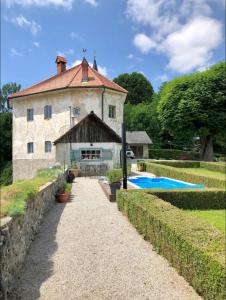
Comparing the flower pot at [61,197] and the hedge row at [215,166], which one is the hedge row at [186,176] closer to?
the hedge row at [215,166]

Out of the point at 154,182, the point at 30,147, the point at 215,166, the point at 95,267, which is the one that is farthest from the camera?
the point at 30,147

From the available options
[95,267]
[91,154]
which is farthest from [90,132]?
[95,267]

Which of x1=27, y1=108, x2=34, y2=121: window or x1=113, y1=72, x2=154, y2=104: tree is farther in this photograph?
x1=113, y1=72, x2=154, y2=104: tree

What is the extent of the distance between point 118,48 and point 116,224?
17.2 ft

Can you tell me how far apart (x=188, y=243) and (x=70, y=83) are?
91.5ft

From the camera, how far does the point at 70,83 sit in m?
31.7

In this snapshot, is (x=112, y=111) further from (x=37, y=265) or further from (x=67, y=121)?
(x=37, y=265)

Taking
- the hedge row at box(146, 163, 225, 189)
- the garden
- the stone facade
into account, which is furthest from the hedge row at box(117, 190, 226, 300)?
the stone facade

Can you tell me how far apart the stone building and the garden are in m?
15.3

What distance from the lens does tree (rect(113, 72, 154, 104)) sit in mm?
68188

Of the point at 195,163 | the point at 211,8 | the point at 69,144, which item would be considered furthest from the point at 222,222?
the point at 195,163

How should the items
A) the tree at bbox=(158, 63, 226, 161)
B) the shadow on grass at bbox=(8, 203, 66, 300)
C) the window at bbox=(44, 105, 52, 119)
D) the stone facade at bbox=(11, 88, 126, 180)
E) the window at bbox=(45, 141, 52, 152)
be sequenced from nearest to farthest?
the shadow on grass at bbox=(8, 203, 66, 300), the stone facade at bbox=(11, 88, 126, 180), the window at bbox=(45, 141, 52, 152), the window at bbox=(44, 105, 52, 119), the tree at bbox=(158, 63, 226, 161)

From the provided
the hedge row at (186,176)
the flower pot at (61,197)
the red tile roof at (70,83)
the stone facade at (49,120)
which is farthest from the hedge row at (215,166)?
the flower pot at (61,197)

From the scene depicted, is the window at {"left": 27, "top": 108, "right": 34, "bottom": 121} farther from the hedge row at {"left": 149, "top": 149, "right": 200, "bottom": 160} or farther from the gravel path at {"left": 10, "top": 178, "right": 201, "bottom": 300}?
the gravel path at {"left": 10, "top": 178, "right": 201, "bottom": 300}
